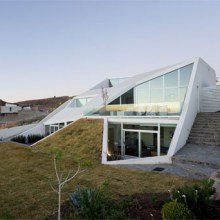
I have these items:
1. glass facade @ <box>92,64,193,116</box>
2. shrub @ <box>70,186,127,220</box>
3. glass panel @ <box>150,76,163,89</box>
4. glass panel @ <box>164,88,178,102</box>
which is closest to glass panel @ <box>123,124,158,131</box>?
glass facade @ <box>92,64,193,116</box>

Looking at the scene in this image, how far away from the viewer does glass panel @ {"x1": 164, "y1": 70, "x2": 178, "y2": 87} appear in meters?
16.2

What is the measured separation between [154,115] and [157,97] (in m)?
2.79

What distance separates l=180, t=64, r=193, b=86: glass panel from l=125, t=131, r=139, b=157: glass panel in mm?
5552

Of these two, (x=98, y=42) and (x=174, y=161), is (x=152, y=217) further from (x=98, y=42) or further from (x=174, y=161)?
(x=98, y=42)

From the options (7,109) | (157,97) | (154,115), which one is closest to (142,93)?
(157,97)

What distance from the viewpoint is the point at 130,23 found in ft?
63.2

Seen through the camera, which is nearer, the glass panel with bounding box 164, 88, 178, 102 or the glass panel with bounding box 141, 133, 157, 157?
the glass panel with bounding box 141, 133, 157, 157

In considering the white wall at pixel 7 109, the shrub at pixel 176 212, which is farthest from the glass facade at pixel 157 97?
the white wall at pixel 7 109

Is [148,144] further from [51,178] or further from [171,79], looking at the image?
[51,178]

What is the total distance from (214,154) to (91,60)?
1977 cm

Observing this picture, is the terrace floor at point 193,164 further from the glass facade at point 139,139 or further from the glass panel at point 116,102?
the glass panel at point 116,102

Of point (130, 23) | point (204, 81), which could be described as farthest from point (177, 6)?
point (204, 81)

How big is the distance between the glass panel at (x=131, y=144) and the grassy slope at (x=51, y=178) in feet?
6.81

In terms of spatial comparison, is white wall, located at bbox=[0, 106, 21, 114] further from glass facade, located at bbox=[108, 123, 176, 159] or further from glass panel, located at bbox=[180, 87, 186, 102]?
glass panel, located at bbox=[180, 87, 186, 102]
